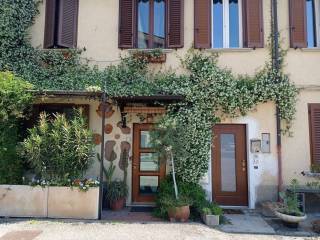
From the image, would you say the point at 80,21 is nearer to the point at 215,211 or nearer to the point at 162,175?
the point at 162,175

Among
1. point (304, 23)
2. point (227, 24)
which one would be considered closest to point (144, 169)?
point (227, 24)

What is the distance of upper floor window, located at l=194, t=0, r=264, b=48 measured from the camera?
29.2ft

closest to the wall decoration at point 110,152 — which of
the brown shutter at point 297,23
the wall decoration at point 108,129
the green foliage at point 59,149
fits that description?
the wall decoration at point 108,129

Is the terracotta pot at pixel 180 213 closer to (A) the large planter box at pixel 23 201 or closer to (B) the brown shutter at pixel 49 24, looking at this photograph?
(A) the large planter box at pixel 23 201

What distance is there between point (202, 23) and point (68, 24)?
3.89 metres

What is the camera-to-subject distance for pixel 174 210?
23.6ft

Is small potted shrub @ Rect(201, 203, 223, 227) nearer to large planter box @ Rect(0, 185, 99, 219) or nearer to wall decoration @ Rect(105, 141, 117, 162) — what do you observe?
large planter box @ Rect(0, 185, 99, 219)

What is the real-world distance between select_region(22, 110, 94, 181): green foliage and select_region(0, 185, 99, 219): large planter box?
38cm

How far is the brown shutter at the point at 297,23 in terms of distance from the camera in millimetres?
8742

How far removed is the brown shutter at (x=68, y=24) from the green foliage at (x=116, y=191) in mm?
4165

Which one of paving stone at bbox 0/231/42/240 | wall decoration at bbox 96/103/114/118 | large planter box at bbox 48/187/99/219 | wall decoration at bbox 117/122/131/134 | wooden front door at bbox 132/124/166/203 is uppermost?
wall decoration at bbox 96/103/114/118

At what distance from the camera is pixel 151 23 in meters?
9.34

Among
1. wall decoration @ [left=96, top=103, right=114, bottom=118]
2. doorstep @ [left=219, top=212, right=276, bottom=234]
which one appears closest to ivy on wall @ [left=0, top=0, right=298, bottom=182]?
wall decoration @ [left=96, top=103, right=114, bottom=118]

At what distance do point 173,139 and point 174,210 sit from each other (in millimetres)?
1639
